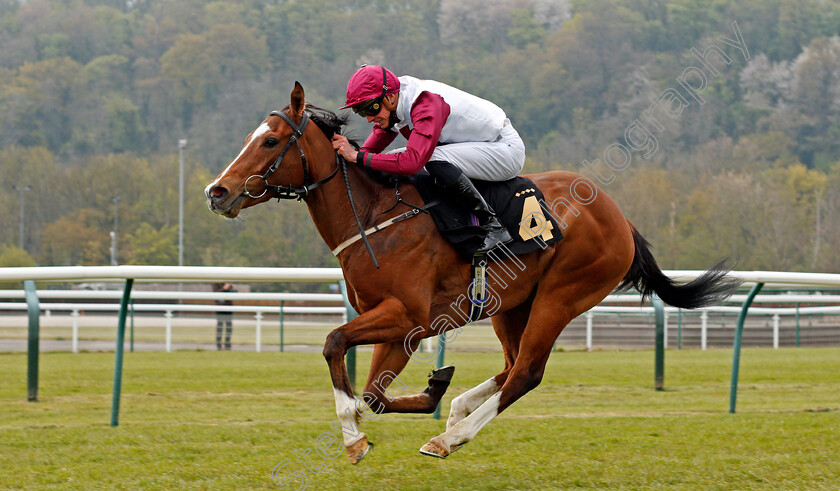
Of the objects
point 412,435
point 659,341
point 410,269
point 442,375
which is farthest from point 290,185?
point 659,341

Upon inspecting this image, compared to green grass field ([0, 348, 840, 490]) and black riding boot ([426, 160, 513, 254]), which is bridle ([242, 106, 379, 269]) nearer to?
black riding boot ([426, 160, 513, 254])

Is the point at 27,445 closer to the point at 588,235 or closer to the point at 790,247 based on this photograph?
the point at 588,235

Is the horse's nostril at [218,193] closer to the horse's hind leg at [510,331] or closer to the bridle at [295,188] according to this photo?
the bridle at [295,188]

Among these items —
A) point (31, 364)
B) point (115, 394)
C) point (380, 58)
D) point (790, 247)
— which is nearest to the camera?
point (115, 394)

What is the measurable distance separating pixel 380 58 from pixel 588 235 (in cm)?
7410

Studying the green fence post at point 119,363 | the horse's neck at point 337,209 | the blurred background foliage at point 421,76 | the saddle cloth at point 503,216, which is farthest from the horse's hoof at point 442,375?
the blurred background foliage at point 421,76

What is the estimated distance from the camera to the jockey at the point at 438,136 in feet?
13.7

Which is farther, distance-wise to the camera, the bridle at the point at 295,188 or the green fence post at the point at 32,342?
the green fence post at the point at 32,342

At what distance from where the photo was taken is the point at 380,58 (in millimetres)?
77062

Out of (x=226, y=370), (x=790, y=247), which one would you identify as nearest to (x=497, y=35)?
(x=790, y=247)

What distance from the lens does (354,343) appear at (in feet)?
12.9

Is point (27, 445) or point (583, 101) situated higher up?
point (583, 101)

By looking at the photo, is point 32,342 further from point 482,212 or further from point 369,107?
point 482,212

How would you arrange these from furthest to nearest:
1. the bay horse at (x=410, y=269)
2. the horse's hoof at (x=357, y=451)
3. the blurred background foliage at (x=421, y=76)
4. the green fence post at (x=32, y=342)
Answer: the blurred background foliage at (x=421, y=76) → the green fence post at (x=32, y=342) → the bay horse at (x=410, y=269) → the horse's hoof at (x=357, y=451)
